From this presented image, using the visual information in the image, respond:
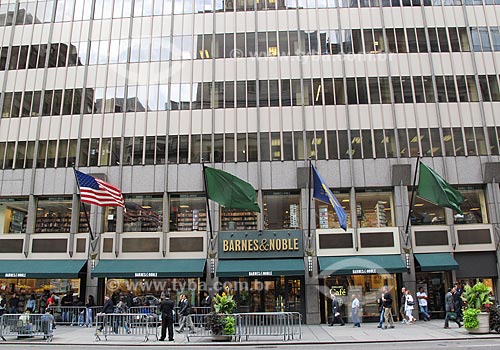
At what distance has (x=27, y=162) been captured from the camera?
29.3m

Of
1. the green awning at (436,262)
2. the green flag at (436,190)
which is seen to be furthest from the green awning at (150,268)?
the green flag at (436,190)

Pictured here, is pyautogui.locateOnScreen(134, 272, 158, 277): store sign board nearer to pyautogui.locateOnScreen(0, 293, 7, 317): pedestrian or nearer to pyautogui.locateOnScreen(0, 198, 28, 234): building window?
pyautogui.locateOnScreen(0, 293, 7, 317): pedestrian

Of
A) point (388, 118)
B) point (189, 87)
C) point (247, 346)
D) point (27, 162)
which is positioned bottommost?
point (247, 346)

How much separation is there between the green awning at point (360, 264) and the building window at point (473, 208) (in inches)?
204

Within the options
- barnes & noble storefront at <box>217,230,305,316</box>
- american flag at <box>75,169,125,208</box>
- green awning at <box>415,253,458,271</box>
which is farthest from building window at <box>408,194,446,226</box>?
american flag at <box>75,169,125,208</box>

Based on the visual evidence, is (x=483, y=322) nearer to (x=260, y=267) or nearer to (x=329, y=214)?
(x=329, y=214)

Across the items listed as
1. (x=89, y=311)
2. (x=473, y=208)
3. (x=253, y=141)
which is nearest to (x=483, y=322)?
(x=473, y=208)

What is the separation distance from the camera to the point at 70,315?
2483 cm

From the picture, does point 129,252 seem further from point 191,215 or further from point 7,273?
point 7,273

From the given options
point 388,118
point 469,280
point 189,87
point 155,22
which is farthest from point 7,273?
point 469,280

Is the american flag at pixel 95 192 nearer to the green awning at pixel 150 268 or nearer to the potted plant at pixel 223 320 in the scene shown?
the green awning at pixel 150 268

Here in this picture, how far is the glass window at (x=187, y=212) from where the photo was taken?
27.6m

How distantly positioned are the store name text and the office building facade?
86 millimetres

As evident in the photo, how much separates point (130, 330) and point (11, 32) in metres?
24.6
